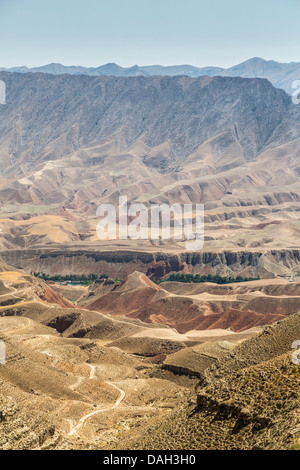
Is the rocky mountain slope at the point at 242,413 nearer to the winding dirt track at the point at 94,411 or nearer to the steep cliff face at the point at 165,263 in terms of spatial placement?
the winding dirt track at the point at 94,411

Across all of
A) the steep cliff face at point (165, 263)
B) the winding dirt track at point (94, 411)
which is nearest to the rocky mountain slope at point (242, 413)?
the winding dirt track at point (94, 411)

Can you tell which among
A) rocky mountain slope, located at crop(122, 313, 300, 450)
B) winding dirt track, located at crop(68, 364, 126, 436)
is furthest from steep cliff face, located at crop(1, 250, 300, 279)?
rocky mountain slope, located at crop(122, 313, 300, 450)

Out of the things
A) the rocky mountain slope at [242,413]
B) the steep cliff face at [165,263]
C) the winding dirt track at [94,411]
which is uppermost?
the rocky mountain slope at [242,413]

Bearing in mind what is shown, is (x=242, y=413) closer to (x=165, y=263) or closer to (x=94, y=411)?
(x=94, y=411)

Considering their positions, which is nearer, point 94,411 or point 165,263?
point 94,411

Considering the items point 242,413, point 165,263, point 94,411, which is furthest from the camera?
point 165,263

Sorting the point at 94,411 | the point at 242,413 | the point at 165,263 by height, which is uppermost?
the point at 242,413

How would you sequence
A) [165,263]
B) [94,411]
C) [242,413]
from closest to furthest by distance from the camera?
1. [242,413]
2. [94,411]
3. [165,263]

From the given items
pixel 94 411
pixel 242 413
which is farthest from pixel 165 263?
pixel 242 413

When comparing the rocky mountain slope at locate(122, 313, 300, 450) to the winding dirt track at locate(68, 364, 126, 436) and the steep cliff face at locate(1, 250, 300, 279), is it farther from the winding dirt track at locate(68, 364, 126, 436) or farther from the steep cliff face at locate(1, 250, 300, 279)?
the steep cliff face at locate(1, 250, 300, 279)

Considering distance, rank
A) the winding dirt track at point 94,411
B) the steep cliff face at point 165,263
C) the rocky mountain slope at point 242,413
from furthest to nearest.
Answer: the steep cliff face at point 165,263 → the winding dirt track at point 94,411 → the rocky mountain slope at point 242,413
